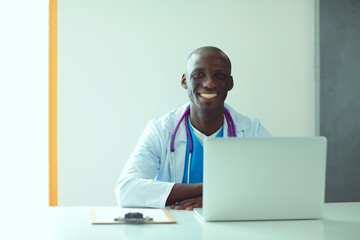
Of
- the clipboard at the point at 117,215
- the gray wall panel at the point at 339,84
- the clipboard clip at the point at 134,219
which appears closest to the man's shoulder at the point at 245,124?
the clipboard at the point at 117,215

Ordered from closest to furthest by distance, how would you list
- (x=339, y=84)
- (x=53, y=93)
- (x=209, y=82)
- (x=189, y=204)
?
1. (x=189, y=204)
2. (x=209, y=82)
3. (x=53, y=93)
4. (x=339, y=84)

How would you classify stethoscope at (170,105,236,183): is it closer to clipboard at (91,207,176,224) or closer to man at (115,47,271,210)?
man at (115,47,271,210)

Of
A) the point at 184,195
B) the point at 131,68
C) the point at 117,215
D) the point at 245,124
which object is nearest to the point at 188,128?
the point at 245,124

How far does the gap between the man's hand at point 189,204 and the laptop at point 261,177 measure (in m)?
0.27

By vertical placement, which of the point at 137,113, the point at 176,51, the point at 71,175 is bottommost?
the point at 71,175

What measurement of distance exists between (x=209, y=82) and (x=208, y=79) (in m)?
0.02

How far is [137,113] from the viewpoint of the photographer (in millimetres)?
3289

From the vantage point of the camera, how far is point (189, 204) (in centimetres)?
167

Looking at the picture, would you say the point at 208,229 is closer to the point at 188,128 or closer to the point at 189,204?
the point at 189,204

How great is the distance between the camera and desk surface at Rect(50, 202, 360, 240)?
1.19 meters
